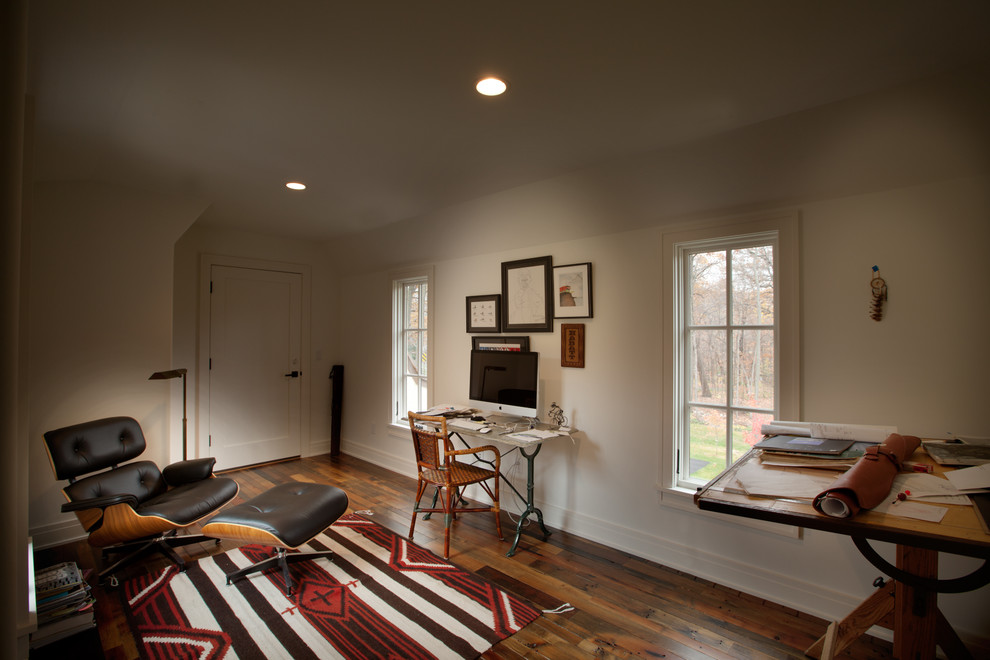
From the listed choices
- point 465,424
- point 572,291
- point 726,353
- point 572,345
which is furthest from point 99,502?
point 726,353

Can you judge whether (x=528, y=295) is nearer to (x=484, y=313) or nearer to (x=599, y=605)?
(x=484, y=313)

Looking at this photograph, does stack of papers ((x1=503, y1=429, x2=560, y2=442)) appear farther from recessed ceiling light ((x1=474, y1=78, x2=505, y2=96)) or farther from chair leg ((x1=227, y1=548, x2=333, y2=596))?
recessed ceiling light ((x1=474, y1=78, x2=505, y2=96))

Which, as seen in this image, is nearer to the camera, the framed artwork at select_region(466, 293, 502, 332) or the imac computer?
the imac computer

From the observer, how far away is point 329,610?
8.07 feet

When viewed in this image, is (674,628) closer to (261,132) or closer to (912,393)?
(912,393)

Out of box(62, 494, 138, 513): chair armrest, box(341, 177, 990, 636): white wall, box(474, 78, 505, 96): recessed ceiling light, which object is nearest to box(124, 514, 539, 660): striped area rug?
box(62, 494, 138, 513): chair armrest

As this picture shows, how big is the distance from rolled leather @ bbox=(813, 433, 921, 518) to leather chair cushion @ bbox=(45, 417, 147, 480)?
3.75m

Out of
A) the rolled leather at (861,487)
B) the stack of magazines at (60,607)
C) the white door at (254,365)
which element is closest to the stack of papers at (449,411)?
the stack of magazines at (60,607)

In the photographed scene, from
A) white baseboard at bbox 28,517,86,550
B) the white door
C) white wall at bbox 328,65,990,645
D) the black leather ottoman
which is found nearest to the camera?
white wall at bbox 328,65,990,645

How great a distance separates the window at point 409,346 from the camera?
4.82 m

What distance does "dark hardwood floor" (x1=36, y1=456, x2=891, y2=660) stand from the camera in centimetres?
214

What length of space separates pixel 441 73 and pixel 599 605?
8.79 feet

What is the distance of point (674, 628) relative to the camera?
228cm

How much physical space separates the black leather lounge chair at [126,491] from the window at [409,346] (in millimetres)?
1919
